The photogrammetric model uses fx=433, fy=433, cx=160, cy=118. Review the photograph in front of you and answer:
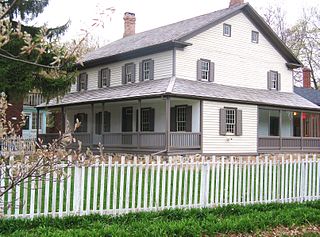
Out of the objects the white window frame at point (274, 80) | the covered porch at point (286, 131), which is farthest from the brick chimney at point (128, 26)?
the covered porch at point (286, 131)

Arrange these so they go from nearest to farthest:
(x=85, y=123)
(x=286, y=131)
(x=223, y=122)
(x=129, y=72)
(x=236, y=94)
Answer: (x=223, y=122), (x=236, y=94), (x=129, y=72), (x=286, y=131), (x=85, y=123)

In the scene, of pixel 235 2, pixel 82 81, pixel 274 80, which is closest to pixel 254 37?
pixel 235 2

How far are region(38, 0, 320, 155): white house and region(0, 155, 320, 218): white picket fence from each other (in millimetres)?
10073

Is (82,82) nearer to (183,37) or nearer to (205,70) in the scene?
(205,70)

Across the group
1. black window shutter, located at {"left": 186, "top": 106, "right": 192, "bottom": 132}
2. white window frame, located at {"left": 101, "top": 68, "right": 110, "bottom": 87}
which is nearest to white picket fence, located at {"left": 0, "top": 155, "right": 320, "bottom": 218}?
black window shutter, located at {"left": 186, "top": 106, "right": 192, "bottom": 132}

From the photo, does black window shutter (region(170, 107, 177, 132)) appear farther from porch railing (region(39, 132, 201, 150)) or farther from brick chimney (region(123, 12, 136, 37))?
brick chimney (region(123, 12, 136, 37))

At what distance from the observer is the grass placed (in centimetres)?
652

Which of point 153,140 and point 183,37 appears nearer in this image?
point 153,140

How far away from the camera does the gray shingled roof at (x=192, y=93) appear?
21.0m

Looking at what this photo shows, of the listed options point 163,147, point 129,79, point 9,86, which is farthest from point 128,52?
point 9,86

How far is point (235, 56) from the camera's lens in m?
25.2

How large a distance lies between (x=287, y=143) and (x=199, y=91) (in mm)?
7649

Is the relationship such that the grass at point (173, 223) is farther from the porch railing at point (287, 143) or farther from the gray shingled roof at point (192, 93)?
the porch railing at point (287, 143)

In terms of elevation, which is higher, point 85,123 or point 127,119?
point 127,119
